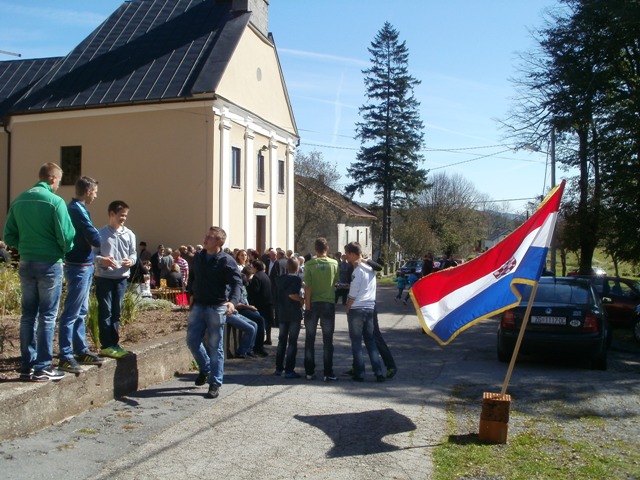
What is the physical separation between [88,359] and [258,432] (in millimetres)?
1988

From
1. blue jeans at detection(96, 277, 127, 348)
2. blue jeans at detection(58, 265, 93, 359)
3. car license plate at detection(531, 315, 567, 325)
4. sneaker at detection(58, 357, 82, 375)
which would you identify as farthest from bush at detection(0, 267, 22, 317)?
car license plate at detection(531, 315, 567, 325)

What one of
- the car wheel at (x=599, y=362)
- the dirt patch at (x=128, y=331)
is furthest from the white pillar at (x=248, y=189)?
the car wheel at (x=599, y=362)

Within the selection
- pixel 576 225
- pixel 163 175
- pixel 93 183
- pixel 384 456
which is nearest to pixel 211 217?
pixel 163 175

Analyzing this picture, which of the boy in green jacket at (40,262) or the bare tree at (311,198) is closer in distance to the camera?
the boy in green jacket at (40,262)

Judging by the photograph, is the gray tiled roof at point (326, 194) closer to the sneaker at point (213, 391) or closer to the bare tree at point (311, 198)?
the bare tree at point (311, 198)

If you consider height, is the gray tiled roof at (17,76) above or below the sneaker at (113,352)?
above

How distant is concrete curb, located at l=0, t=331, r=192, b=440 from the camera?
564cm

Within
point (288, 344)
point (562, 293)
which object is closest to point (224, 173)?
point (562, 293)

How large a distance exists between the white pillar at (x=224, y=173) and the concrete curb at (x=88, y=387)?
15335 mm

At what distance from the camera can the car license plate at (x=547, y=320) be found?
407 inches

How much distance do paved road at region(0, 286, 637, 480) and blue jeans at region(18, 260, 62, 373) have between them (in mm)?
692

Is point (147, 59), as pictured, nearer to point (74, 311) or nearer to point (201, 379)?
point (201, 379)

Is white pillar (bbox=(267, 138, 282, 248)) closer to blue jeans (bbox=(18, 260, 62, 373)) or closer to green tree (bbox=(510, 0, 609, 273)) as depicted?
green tree (bbox=(510, 0, 609, 273))

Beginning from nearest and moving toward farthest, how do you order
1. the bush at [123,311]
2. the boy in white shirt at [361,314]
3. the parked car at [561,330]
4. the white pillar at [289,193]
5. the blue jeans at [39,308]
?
the blue jeans at [39,308] → the bush at [123,311] → the boy in white shirt at [361,314] → the parked car at [561,330] → the white pillar at [289,193]
